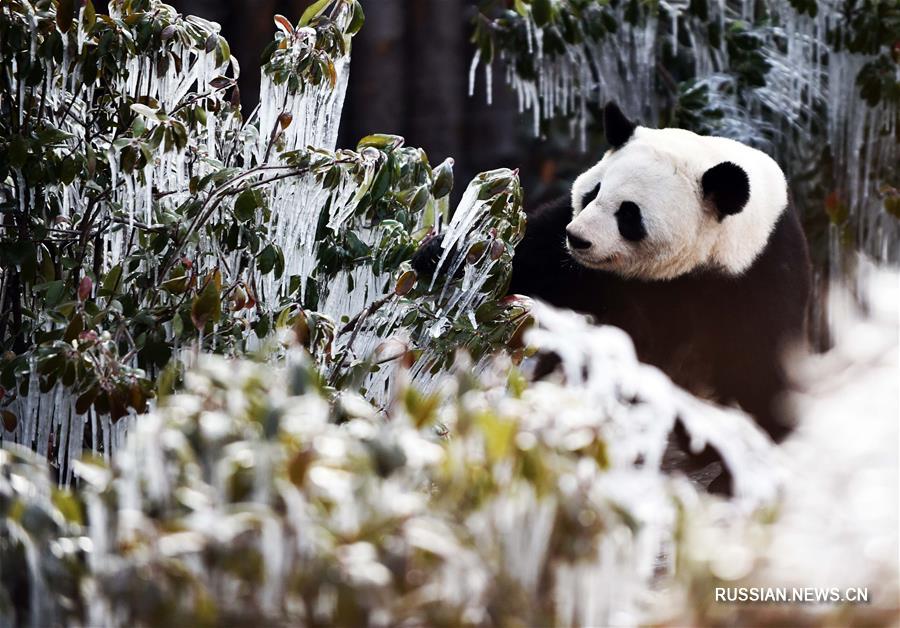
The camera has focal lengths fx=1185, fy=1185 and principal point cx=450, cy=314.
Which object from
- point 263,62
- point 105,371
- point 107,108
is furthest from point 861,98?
point 105,371

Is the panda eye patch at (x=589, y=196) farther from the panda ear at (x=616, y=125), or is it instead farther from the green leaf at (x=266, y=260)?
the green leaf at (x=266, y=260)

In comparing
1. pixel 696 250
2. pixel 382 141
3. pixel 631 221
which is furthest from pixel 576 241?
pixel 382 141

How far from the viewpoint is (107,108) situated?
2.58 m

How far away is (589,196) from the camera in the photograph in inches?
134

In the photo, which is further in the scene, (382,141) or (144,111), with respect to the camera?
(382,141)

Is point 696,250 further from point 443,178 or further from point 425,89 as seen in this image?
→ point 425,89

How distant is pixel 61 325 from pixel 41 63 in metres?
0.54

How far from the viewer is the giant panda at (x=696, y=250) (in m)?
3.26

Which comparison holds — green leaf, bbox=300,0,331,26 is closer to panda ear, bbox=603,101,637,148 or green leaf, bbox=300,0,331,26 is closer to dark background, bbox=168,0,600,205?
panda ear, bbox=603,101,637,148

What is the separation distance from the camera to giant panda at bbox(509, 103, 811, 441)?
326cm

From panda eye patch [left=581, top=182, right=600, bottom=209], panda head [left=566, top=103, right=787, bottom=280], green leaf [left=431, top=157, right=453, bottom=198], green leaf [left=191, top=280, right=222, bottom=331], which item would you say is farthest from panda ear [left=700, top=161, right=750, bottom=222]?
green leaf [left=191, top=280, right=222, bottom=331]

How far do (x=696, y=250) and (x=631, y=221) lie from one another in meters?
0.23

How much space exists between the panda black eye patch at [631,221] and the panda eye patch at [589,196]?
13 cm

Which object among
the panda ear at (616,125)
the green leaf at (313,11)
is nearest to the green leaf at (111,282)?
the green leaf at (313,11)
